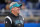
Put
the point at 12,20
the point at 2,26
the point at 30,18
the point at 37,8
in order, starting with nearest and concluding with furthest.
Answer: the point at 12,20 < the point at 2,26 < the point at 30,18 < the point at 37,8

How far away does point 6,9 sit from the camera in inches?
186

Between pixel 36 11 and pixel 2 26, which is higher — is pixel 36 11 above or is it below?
above

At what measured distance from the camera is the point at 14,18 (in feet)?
6.73

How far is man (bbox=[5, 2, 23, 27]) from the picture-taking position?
197 cm

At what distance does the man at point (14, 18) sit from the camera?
77.4 inches

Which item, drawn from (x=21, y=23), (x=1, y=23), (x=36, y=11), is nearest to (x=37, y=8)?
(x=36, y=11)

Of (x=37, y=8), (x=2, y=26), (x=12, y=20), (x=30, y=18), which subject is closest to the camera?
(x=12, y=20)

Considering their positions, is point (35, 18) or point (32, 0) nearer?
point (35, 18)

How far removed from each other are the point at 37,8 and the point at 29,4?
1.15ft

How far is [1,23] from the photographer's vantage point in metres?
4.20

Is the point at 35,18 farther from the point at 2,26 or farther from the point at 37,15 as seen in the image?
the point at 2,26

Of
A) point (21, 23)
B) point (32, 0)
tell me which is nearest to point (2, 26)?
point (32, 0)

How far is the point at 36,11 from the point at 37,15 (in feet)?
0.53

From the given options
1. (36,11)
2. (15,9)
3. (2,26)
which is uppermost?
(15,9)
